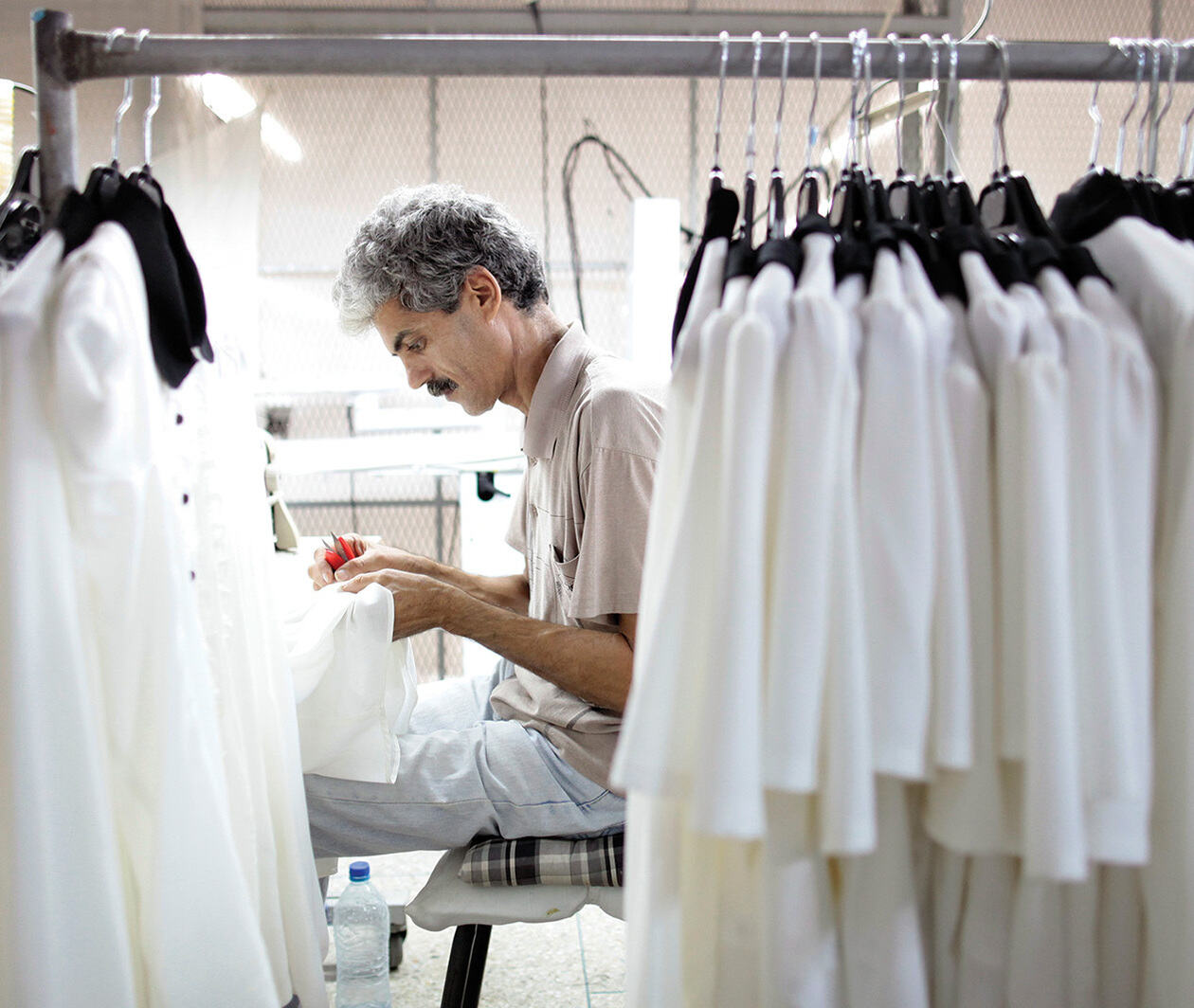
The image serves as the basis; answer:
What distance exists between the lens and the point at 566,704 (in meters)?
1.41

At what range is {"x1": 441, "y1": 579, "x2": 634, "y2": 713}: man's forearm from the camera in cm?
131

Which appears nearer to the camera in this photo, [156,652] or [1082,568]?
[1082,568]

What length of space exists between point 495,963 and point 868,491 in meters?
1.81

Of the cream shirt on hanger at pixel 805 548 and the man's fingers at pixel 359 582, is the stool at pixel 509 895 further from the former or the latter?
the cream shirt on hanger at pixel 805 548

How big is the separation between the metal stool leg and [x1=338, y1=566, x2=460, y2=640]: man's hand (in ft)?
1.61

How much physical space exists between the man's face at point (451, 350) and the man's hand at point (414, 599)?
15.1 inches

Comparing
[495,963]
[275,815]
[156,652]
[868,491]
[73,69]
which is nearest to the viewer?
[868,491]

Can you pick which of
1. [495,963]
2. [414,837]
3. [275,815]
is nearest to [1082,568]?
[275,815]

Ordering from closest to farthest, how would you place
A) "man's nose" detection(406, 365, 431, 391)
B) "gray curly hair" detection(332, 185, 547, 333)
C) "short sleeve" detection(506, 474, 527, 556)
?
"gray curly hair" detection(332, 185, 547, 333) < "man's nose" detection(406, 365, 431, 391) < "short sleeve" detection(506, 474, 527, 556)

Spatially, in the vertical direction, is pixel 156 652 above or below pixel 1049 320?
below

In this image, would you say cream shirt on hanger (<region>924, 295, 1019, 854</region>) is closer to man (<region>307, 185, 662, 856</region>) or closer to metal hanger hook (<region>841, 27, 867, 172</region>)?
metal hanger hook (<region>841, 27, 867, 172</region>)

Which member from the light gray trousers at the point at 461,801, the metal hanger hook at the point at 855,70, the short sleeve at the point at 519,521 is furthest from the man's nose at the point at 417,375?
the metal hanger hook at the point at 855,70

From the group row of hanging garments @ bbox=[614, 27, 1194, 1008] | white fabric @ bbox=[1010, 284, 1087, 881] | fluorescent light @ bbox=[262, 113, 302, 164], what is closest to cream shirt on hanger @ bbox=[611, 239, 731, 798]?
row of hanging garments @ bbox=[614, 27, 1194, 1008]

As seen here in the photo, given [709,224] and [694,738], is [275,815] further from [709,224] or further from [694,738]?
[709,224]
